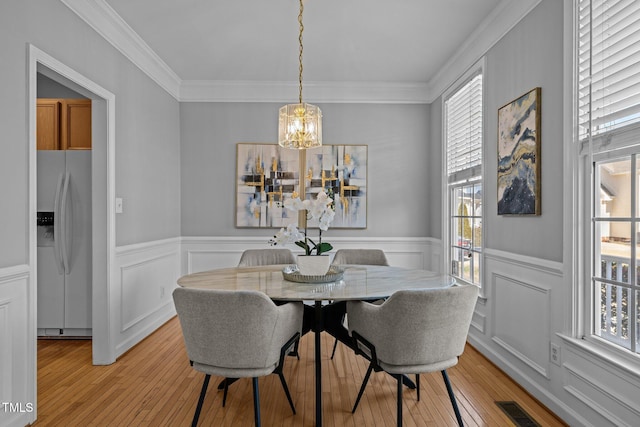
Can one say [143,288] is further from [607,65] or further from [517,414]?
[607,65]

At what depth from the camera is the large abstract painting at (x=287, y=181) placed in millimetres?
4668

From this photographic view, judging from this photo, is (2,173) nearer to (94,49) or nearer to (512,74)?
(94,49)

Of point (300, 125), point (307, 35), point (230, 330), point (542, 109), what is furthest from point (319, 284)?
point (307, 35)

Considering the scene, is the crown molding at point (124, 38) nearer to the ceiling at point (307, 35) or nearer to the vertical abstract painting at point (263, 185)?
the ceiling at point (307, 35)

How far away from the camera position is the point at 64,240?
11.1ft

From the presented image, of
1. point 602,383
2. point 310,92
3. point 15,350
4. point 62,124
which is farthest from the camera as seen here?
point 310,92

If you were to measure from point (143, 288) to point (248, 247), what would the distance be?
4.33 feet

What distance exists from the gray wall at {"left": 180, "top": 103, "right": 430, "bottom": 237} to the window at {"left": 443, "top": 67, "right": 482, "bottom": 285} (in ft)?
1.79

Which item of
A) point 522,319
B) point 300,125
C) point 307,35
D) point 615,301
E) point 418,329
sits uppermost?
point 307,35

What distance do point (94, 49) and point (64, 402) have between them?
8.04ft

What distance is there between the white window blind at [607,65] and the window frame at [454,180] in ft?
3.78

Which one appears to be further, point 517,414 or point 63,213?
point 63,213

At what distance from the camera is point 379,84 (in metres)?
4.62

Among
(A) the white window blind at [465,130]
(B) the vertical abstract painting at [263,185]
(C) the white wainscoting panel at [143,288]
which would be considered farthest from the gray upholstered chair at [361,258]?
(C) the white wainscoting panel at [143,288]
